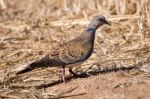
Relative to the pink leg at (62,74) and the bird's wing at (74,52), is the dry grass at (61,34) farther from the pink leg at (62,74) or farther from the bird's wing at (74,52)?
the bird's wing at (74,52)

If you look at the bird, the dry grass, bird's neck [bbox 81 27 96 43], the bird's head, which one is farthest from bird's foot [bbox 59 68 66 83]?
the bird's head

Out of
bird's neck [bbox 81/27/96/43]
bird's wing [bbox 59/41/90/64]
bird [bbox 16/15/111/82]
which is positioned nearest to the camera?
bird [bbox 16/15/111/82]

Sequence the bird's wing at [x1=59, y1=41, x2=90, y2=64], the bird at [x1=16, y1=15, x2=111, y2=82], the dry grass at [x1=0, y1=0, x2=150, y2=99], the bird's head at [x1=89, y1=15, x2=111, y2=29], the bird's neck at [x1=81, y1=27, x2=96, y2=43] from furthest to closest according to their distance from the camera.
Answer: the dry grass at [x1=0, y1=0, x2=150, y2=99], the bird's head at [x1=89, y1=15, x2=111, y2=29], the bird's neck at [x1=81, y1=27, x2=96, y2=43], the bird's wing at [x1=59, y1=41, x2=90, y2=64], the bird at [x1=16, y1=15, x2=111, y2=82]

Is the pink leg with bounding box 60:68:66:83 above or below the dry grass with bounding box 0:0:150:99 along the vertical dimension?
below

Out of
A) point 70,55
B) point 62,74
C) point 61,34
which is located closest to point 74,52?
point 70,55

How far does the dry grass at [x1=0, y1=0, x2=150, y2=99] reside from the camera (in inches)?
301

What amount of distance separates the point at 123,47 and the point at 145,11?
1.24 meters

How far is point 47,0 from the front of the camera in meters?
12.7

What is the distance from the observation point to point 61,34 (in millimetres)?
10062

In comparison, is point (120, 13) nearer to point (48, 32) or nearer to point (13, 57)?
point (48, 32)

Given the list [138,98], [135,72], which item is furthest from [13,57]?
[138,98]

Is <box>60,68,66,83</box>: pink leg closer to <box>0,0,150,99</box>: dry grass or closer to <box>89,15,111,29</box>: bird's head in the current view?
<box>0,0,150,99</box>: dry grass

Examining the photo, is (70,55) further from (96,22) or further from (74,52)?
(96,22)

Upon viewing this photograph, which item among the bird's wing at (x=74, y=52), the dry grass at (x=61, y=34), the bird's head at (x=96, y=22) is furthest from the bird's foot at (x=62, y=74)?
the bird's head at (x=96, y=22)
